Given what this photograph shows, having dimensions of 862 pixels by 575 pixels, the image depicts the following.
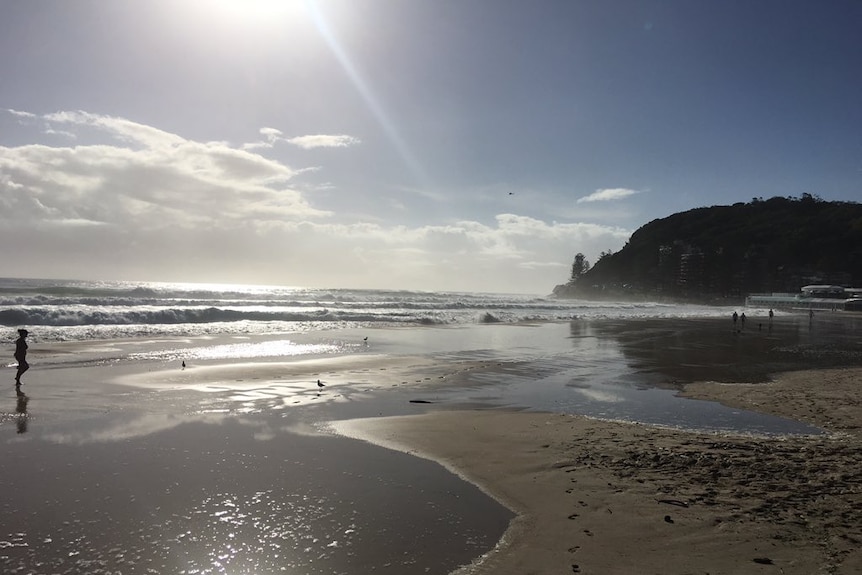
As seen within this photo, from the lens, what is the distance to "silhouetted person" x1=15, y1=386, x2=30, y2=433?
9117mm

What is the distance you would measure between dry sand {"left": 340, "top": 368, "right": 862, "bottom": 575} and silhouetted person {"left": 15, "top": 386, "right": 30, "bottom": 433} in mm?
5751

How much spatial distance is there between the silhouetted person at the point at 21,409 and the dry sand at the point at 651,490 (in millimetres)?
5751

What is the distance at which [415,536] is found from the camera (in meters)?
5.17

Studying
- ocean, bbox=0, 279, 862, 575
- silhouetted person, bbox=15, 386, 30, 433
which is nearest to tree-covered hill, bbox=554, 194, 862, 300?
ocean, bbox=0, 279, 862, 575

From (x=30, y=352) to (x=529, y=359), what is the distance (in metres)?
19.7

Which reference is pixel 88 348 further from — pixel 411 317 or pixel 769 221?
pixel 769 221

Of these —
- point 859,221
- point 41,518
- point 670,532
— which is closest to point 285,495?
point 41,518

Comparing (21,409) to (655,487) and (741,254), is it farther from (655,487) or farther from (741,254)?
(741,254)

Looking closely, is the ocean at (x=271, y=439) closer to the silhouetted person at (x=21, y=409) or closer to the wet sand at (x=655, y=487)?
the silhouetted person at (x=21, y=409)

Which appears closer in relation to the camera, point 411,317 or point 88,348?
point 88,348

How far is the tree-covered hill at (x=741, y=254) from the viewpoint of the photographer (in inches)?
5157

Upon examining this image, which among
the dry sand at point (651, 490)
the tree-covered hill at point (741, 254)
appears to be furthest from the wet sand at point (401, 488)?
the tree-covered hill at point (741, 254)

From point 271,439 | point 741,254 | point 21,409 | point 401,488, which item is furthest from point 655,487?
point 741,254

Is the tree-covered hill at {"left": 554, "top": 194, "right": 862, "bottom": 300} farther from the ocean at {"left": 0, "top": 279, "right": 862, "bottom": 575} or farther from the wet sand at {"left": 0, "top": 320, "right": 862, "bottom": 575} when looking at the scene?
the wet sand at {"left": 0, "top": 320, "right": 862, "bottom": 575}
